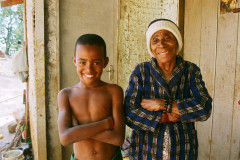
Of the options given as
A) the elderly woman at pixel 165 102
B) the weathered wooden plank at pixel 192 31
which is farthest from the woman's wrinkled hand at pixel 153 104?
the weathered wooden plank at pixel 192 31

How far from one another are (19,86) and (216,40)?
11675 millimetres

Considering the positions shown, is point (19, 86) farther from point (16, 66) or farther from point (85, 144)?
point (85, 144)

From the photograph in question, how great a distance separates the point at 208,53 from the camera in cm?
273

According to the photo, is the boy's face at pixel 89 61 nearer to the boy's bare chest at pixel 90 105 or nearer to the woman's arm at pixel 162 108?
the boy's bare chest at pixel 90 105

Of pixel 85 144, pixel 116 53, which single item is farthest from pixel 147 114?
pixel 116 53

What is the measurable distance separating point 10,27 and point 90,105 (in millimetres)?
11236

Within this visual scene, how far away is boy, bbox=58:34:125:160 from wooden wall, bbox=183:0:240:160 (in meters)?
1.70

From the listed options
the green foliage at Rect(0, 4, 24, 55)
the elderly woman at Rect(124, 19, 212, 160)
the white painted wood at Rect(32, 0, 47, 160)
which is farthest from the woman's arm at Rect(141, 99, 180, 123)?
the green foliage at Rect(0, 4, 24, 55)

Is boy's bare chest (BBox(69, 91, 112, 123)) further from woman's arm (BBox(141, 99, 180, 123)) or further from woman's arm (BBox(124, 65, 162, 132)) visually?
woman's arm (BBox(141, 99, 180, 123))

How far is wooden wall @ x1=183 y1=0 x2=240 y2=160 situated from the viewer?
2451mm

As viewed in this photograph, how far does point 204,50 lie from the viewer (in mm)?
2785

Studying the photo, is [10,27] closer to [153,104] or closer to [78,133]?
[78,133]

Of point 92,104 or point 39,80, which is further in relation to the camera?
point 39,80

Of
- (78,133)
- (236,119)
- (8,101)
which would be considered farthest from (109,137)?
(8,101)
